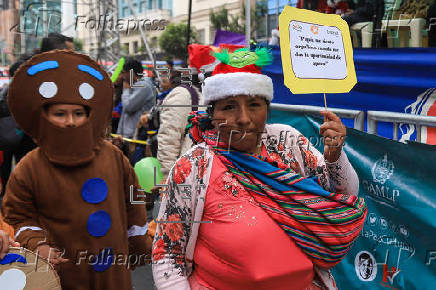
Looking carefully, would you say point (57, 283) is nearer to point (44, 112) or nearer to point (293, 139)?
point (44, 112)

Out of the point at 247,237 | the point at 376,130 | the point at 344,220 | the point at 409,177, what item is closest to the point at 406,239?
the point at 409,177

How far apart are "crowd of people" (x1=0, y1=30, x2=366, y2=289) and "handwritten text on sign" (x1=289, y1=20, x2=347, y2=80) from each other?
147mm

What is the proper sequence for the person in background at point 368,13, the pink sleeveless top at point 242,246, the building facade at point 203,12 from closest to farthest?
the pink sleeveless top at point 242,246
the person in background at point 368,13
the building facade at point 203,12

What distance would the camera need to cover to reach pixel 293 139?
1.62 m

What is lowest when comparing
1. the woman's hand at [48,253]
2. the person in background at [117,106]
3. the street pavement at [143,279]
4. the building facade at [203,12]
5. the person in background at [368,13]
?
the street pavement at [143,279]

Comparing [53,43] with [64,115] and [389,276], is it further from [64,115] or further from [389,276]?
[389,276]

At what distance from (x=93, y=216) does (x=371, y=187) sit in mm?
1643

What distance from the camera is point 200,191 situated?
56.4 inches

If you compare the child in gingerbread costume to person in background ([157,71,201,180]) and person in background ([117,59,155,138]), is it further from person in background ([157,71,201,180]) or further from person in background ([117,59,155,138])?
person in background ([117,59,155,138])

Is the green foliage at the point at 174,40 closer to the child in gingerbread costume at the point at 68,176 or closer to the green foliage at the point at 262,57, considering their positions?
the child in gingerbread costume at the point at 68,176

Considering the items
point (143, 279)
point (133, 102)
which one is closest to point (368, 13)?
point (133, 102)

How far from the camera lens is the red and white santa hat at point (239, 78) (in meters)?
1.48

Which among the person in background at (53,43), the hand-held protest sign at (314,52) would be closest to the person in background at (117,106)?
the person in background at (53,43)

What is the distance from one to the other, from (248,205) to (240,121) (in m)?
0.30
